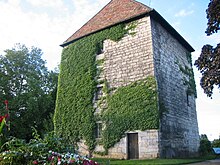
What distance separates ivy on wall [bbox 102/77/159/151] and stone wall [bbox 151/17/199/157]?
56 cm

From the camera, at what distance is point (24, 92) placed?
24.8 meters

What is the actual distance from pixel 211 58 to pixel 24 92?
819 inches

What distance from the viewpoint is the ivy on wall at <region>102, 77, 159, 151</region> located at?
39.1 feet

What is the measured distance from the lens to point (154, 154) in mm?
11164

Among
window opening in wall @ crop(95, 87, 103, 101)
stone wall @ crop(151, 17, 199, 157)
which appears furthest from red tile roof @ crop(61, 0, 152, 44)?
window opening in wall @ crop(95, 87, 103, 101)

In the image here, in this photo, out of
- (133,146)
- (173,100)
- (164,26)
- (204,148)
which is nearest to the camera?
(133,146)

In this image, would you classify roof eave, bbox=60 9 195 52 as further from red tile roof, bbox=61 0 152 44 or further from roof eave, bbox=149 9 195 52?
red tile roof, bbox=61 0 152 44

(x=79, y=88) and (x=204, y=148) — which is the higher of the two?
(x=79, y=88)

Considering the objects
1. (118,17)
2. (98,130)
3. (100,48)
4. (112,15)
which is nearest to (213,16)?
(118,17)

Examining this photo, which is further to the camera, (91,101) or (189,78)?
(189,78)

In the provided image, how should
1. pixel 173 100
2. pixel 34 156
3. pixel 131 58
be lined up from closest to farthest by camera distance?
pixel 34 156, pixel 131 58, pixel 173 100

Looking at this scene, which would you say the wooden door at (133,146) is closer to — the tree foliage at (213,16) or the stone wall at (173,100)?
the stone wall at (173,100)

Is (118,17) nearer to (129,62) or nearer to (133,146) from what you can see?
(129,62)

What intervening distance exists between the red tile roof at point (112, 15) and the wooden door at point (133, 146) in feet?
23.6
